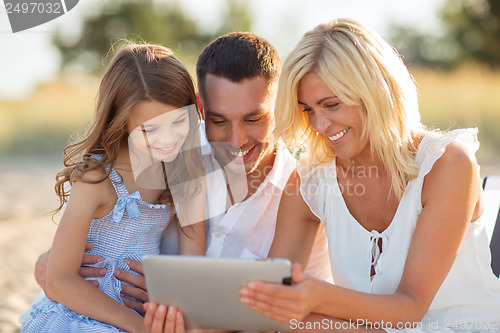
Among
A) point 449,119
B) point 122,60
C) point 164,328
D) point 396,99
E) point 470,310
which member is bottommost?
point 449,119

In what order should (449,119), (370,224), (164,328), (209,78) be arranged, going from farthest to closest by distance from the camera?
1. (449,119)
2. (209,78)
3. (370,224)
4. (164,328)

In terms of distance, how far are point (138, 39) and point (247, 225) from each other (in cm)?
1250

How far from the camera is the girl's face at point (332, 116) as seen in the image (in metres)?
2.64

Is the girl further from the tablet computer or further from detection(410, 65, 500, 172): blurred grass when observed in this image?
detection(410, 65, 500, 172): blurred grass

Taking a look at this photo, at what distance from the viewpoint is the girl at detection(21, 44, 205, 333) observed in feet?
8.50

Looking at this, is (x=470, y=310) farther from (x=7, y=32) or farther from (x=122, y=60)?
(x=7, y=32)

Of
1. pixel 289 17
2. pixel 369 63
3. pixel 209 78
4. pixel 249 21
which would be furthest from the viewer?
pixel 249 21

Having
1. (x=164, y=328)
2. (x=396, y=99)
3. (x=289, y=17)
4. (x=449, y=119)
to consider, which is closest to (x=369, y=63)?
(x=396, y=99)

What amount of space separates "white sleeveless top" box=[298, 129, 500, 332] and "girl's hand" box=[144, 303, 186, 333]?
0.92 m

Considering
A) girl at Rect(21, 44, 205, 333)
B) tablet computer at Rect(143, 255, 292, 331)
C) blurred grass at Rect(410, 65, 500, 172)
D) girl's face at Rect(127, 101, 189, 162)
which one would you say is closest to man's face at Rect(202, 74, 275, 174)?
girl at Rect(21, 44, 205, 333)

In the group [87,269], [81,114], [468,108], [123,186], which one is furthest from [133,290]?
[468,108]

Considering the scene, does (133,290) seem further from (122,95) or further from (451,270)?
(451,270)

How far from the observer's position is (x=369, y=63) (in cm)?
257

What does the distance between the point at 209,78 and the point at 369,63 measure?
92 centimetres
